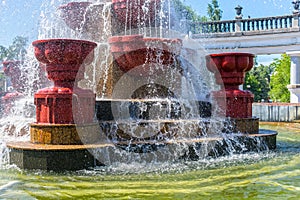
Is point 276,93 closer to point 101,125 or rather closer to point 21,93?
point 21,93

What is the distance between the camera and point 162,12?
9.28m

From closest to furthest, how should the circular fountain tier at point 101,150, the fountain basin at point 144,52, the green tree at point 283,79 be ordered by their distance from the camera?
the circular fountain tier at point 101,150 < the fountain basin at point 144,52 < the green tree at point 283,79

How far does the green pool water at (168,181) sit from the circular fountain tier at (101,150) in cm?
16

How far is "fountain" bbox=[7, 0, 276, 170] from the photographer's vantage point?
5816 mm

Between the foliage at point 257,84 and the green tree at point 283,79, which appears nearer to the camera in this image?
the green tree at point 283,79

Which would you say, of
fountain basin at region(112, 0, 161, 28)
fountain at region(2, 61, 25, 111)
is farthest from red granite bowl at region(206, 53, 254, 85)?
fountain at region(2, 61, 25, 111)

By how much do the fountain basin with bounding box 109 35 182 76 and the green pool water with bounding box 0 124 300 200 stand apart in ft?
7.66

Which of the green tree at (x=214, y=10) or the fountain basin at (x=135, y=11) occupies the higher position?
the green tree at (x=214, y=10)

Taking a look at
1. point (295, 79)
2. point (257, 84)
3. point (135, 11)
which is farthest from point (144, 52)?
point (257, 84)

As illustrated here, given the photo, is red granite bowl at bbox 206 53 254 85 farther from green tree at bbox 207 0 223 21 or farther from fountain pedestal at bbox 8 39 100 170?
green tree at bbox 207 0 223 21

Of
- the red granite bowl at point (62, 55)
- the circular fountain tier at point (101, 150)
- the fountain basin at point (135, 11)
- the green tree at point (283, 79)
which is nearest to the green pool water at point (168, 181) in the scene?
the circular fountain tier at point (101, 150)

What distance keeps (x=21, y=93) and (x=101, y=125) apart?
4.59 meters

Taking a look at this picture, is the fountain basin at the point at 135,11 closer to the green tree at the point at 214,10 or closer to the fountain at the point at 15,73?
the fountain at the point at 15,73

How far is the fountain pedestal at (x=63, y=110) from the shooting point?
5.62 metres
